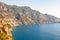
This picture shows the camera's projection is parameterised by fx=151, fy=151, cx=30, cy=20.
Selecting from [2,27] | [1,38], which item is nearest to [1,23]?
[2,27]

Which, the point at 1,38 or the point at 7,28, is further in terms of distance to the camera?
the point at 7,28

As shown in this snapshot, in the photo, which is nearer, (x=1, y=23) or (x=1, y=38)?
(x=1, y=38)

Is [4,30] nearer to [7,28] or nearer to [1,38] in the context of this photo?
[7,28]

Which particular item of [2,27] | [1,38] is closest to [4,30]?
[2,27]

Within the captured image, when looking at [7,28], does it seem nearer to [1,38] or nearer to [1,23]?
[1,23]

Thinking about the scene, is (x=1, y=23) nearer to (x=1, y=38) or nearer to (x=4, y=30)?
(x=4, y=30)

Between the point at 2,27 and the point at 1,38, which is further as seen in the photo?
the point at 2,27
